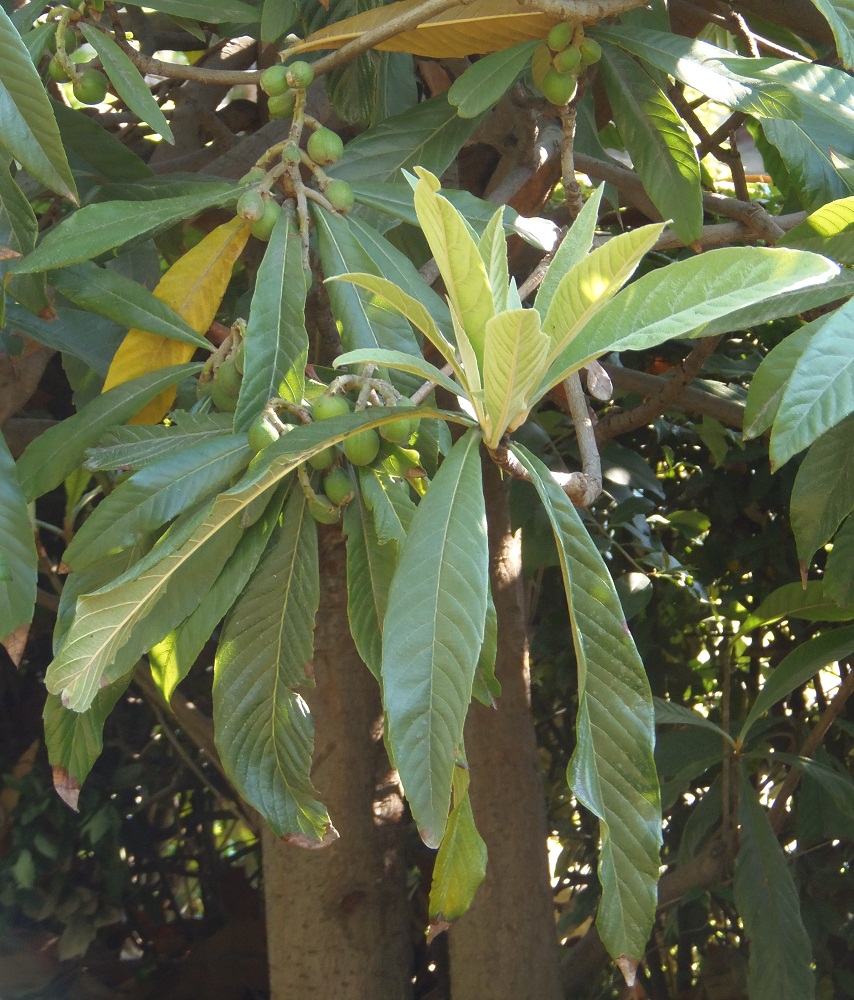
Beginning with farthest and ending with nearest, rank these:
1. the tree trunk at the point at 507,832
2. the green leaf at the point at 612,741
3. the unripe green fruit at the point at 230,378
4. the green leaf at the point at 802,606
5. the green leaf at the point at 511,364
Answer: the tree trunk at the point at 507,832 → the green leaf at the point at 802,606 → the unripe green fruit at the point at 230,378 → the green leaf at the point at 612,741 → the green leaf at the point at 511,364

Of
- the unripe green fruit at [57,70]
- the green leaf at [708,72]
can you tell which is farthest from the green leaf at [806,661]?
the unripe green fruit at [57,70]

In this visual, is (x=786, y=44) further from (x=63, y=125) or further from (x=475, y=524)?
(x=475, y=524)

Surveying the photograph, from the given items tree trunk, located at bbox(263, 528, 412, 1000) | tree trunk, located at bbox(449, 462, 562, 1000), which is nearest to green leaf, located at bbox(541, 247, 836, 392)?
tree trunk, located at bbox(263, 528, 412, 1000)

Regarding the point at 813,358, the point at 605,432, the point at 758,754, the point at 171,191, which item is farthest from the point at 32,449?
the point at 758,754

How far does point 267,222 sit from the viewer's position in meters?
0.92

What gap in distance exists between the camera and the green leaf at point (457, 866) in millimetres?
811

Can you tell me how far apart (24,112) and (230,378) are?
281mm

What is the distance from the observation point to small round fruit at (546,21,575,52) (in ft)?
3.38

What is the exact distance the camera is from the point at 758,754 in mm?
1706

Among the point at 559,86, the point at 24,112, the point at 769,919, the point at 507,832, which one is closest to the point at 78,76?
the point at 24,112

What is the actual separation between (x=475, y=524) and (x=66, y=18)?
2.44 ft

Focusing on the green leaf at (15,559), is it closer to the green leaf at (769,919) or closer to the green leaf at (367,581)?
the green leaf at (367,581)

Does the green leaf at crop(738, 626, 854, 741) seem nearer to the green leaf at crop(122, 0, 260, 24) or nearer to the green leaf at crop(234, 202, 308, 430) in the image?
the green leaf at crop(234, 202, 308, 430)

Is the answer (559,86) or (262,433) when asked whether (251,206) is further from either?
(559,86)
